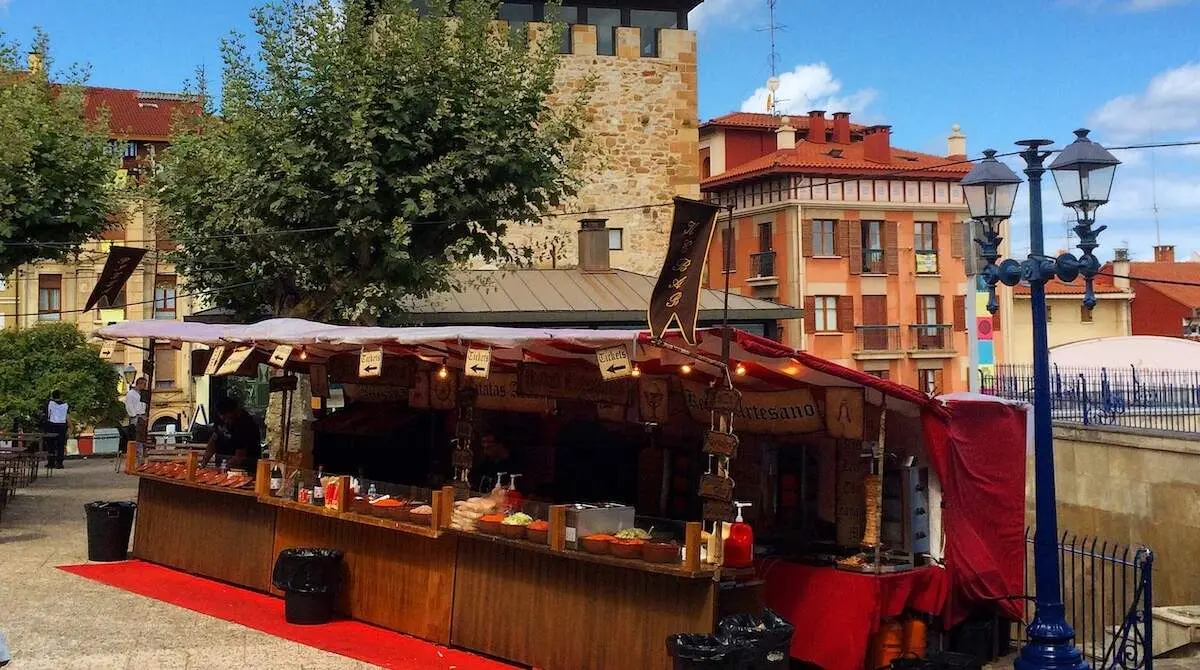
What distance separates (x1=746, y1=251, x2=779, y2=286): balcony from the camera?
43062 millimetres

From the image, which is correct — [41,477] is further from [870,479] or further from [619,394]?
[870,479]

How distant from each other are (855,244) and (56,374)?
26324 millimetres

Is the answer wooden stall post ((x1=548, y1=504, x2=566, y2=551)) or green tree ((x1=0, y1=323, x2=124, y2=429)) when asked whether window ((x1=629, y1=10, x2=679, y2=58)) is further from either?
wooden stall post ((x1=548, y1=504, x2=566, y2=551))

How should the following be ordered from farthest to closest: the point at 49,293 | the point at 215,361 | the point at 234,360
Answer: the point at 49,293 < the point at 215,361 < the point at 234,360

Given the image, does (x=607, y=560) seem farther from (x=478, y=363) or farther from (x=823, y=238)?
(x=823, y=238)

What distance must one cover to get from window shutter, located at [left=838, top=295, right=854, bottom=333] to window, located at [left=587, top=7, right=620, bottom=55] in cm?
1770

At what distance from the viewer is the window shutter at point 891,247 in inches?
1722

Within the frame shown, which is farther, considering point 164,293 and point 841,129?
point 841,129

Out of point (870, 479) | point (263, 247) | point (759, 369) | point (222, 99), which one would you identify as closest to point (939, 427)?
point (870, 479)

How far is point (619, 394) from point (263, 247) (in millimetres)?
9281

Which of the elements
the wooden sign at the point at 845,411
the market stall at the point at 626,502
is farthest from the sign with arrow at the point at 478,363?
the wooden sign at the point at 845,411

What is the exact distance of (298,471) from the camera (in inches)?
479

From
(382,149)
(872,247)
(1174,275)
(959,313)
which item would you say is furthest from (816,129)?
(382,149)

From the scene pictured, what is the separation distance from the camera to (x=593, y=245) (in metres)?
24.5
